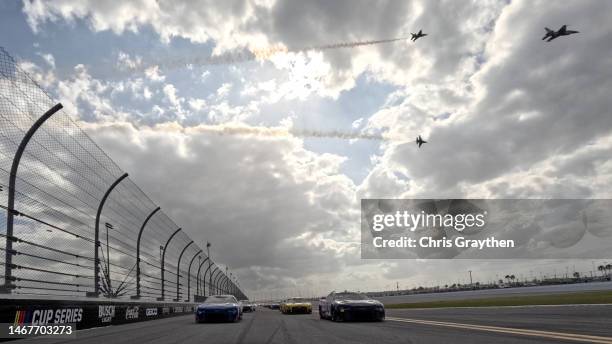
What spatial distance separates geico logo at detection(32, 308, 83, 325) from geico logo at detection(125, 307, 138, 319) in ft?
16.8

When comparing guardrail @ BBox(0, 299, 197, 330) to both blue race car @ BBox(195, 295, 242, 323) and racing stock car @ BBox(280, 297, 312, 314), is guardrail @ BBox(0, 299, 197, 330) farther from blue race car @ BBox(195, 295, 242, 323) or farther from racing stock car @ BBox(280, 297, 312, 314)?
racing stock car @ BBox(280, 297, 312, 314)

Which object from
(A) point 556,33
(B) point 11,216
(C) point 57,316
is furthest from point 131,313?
(A) point 556,33

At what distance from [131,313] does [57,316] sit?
24.8 ft

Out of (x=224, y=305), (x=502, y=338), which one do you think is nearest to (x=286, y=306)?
(x=224, y=305)

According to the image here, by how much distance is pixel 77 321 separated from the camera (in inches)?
508

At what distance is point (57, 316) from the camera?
11594mm

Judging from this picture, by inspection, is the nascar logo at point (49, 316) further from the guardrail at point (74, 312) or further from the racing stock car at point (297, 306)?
the racing stock car at point (297, 306)

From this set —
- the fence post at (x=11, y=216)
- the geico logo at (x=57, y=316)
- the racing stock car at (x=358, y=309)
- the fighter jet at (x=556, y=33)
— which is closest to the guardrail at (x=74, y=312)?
the geico logo at (x=57, y=316)

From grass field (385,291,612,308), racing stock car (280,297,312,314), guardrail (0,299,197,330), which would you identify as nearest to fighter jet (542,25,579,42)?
grass field (385,291,612,308)

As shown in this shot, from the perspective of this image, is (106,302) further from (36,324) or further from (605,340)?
(605,340)

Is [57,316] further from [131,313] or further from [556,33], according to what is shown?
[556,33]

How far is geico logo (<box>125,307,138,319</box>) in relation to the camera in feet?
59.7

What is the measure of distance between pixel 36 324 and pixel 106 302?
15.2ft

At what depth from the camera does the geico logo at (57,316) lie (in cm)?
1075
